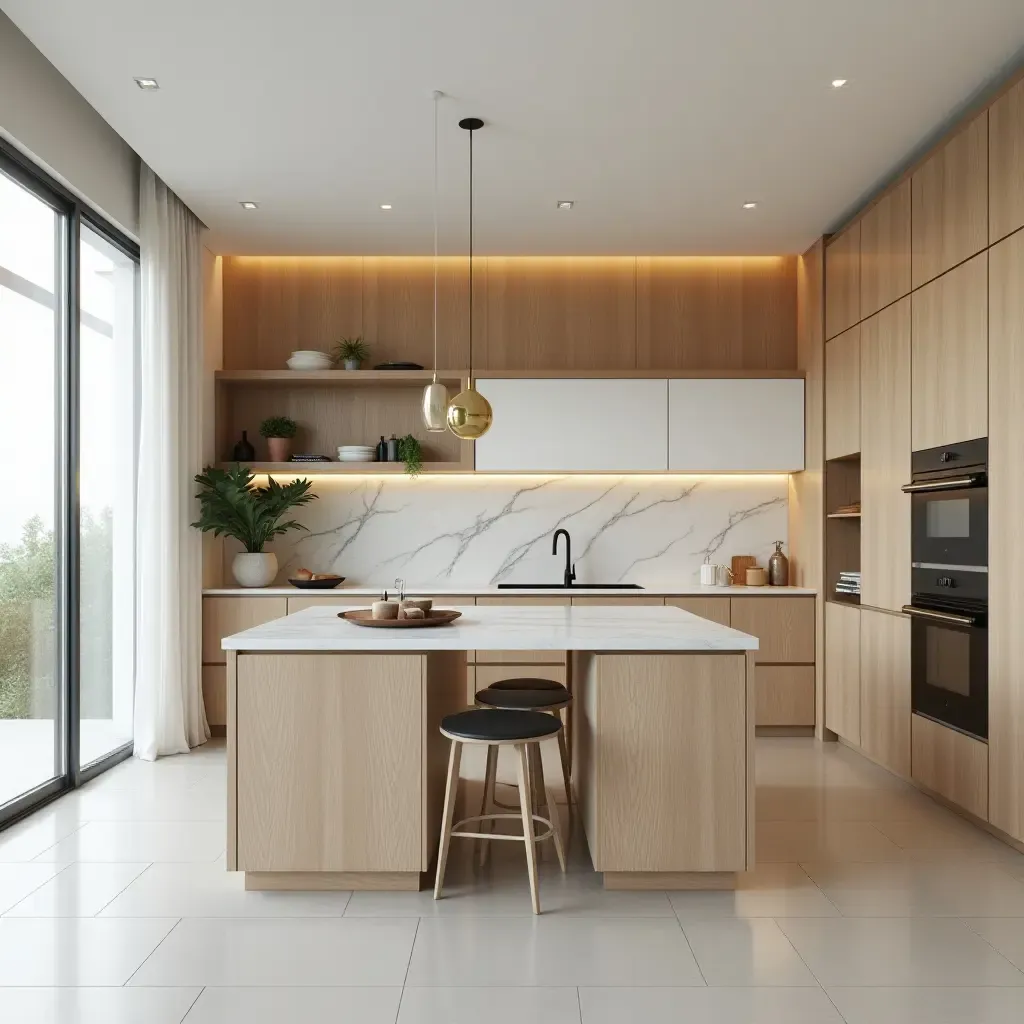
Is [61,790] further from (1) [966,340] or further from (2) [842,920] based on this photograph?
(1) [966,340]

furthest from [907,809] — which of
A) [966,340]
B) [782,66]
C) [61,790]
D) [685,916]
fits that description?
[61,790]

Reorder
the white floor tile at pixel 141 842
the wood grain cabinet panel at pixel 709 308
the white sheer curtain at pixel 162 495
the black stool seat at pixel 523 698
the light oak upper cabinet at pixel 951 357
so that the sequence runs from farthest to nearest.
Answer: the wood grain cabinet panel at pixel 709 308
the white sheer curtain at pixel 162 495
the light oak upper cabinet at pixel 951 357
the black stool seat at pixel 523 698
the white floor tile at pixel 141 842

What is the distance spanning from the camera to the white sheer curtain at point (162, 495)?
15.4 feet

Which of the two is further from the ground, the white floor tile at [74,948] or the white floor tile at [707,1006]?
the white floor tile at [707,1006]

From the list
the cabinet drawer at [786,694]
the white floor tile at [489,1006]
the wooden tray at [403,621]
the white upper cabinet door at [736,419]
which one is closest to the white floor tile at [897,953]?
the white floor tile at [489,1006]

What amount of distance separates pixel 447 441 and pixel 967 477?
3121 millimetres

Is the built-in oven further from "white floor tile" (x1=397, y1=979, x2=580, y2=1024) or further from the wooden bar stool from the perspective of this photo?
"white floor tile" (x1=397, y1=979, x2=580, y2=1024)

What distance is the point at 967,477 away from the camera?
358cm

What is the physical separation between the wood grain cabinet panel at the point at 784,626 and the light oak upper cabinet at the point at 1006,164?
245cm

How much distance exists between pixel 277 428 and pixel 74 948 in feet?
11.6

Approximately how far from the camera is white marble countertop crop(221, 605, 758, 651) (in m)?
2.88

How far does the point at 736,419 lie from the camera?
5629 mm

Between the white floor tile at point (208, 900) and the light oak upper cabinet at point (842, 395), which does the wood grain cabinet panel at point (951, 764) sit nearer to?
the light oak upper cabinet at point (842, 395)

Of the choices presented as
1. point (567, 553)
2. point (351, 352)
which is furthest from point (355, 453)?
point (567, 553)
